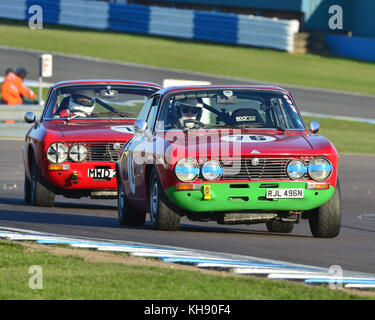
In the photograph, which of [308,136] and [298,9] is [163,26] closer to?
[298,9]

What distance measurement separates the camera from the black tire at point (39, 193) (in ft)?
43.7

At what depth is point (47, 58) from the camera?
28203mm

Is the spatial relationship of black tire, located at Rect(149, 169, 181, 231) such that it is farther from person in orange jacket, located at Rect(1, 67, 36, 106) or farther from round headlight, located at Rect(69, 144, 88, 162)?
person in orange jacket, located at Rect(1, 67, 36, 106)

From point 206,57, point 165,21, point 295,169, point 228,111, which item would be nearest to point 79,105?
point 228,111

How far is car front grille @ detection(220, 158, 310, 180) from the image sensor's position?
9.73m

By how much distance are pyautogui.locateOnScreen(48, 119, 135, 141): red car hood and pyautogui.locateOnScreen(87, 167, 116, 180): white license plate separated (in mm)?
394

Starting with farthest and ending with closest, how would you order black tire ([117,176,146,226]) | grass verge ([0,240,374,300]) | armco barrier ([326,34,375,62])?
armco barrier ([326,34,375,62])
black tire ([117,176,146,226])
grass verge ([0,240,374,300])

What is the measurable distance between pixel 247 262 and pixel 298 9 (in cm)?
3938

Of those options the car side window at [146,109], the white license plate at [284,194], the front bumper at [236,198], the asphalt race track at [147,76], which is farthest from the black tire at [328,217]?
the asphalt race track at [147,76]

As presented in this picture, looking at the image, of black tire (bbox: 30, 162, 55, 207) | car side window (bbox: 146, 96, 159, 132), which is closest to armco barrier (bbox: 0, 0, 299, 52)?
black tire (bbox: 30, 162, 55, 207)

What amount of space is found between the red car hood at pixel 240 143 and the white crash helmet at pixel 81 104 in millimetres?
3815

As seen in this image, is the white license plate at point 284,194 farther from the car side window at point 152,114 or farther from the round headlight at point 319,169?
the car side window at point 152,114

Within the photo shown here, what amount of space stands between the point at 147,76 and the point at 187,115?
25732mm

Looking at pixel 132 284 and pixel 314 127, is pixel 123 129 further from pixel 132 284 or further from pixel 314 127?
pixel 132 284
